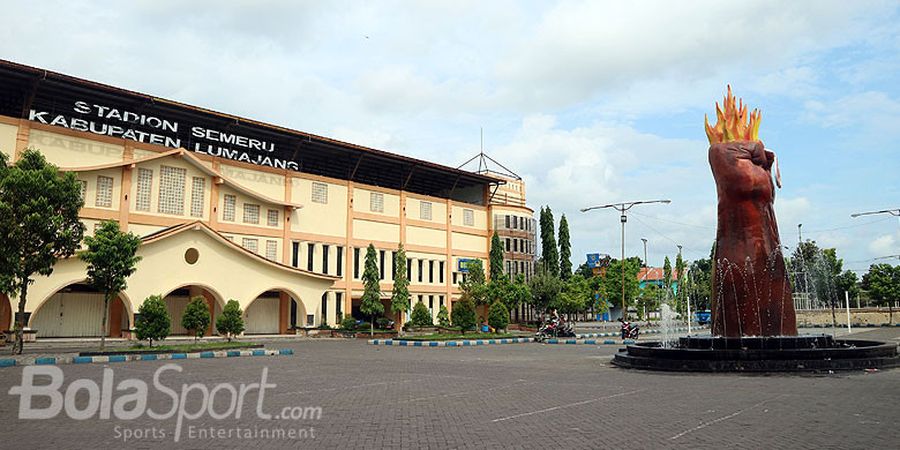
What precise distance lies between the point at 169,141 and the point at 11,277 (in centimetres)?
1871

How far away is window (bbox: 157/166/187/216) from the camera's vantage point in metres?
36.8

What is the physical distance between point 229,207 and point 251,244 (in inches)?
113

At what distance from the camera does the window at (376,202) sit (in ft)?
160

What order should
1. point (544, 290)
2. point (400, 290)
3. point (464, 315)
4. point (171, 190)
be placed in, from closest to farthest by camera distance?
point (464, 315) < point (171, 190) < point (400, 290) < point (544, 290)

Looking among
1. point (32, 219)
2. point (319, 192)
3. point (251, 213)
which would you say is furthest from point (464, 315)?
point (32, 219)

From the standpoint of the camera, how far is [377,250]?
160 feet

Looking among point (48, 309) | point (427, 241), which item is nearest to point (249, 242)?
point (48, 309)

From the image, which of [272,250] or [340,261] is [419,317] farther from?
[272,250]

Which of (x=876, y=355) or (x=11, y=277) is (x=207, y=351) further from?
(x=876, y=355)

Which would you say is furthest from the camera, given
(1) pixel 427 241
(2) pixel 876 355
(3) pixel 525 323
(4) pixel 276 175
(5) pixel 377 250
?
(3) pixel 525 323

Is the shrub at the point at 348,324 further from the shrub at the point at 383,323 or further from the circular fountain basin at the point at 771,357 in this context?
the circular fountain basin at the point at 771,357

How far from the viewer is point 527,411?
10547 mm

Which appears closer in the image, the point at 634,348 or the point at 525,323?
the point at 634,348

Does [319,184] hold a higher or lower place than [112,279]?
higher
